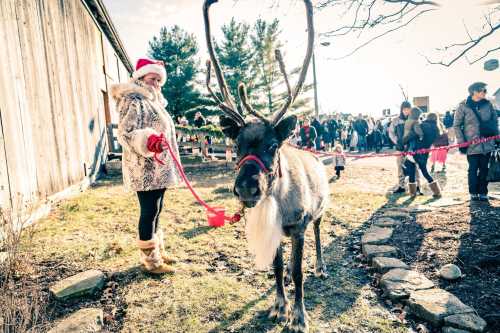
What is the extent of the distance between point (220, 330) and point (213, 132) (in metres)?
12.3

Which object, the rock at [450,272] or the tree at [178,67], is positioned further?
the tree at [178,67]

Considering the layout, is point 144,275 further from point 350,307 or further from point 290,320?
point 350,307

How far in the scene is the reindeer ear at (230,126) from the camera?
9.28ft

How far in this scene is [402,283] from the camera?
3369mm

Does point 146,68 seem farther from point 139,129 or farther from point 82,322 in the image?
point 82,322

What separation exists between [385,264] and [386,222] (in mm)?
1794

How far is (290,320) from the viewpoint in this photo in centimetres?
299

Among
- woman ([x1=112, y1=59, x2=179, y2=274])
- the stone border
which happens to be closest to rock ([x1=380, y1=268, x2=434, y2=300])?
the stone border

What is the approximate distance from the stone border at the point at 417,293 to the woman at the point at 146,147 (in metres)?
2.56

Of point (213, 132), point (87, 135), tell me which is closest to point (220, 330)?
point (87, 135)

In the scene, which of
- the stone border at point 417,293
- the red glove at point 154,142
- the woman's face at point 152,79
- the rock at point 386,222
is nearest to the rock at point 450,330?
the stone border at point 417,293

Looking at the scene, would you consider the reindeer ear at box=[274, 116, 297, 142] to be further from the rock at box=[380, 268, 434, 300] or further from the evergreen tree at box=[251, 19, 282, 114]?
the evergreen tree at box=[251, 19, 282, 114]

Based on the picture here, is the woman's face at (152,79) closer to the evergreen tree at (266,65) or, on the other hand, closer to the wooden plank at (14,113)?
the wooden plank at (14,113)

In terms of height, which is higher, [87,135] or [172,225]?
[87,135]
